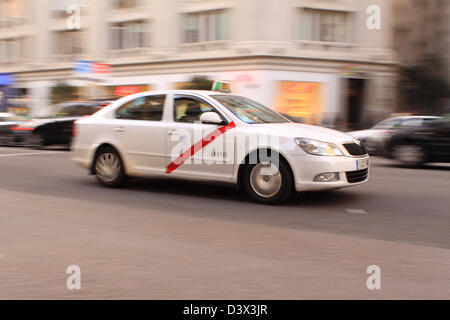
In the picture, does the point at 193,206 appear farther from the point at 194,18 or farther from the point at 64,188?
the point at 194,18

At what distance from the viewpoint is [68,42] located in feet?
123

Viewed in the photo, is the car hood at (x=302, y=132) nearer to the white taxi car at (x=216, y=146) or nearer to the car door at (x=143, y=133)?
the white taxi car at (x=216, y=146)

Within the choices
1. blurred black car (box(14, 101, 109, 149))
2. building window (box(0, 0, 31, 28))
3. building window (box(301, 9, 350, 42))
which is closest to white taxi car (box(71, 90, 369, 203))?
blurred black car (box(14, 101, 109, 149))

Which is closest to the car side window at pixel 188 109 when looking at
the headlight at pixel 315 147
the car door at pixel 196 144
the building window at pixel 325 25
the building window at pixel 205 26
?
the car door at pixel 196 144

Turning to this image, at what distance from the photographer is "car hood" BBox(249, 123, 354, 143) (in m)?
6.67

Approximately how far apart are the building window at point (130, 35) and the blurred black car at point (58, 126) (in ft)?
52.5

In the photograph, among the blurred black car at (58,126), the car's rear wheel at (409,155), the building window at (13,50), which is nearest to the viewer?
the car's rear wheel at (409,155)

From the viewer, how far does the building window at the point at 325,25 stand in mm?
28969

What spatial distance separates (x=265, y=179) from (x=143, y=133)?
2008 mm

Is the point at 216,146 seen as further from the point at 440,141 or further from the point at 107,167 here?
the point at 440,141

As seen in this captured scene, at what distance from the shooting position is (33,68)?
129 ft
